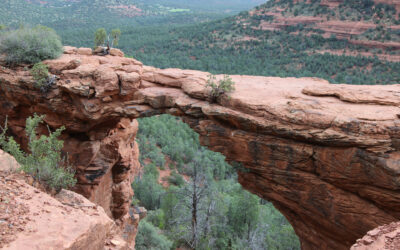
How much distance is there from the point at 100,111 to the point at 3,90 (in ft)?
13.8

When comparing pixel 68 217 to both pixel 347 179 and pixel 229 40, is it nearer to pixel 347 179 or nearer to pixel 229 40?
pixel 347 179

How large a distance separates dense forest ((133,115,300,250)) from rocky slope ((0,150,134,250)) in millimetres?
4838

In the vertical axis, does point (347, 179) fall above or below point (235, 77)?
below

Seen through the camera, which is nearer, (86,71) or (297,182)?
(297,182)

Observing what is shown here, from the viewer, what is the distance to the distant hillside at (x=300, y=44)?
111ft

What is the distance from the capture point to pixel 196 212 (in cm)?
1661

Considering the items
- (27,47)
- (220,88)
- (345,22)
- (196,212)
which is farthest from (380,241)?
(345,22)

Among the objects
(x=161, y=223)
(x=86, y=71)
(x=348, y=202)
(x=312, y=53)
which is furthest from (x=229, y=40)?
(x=348, y=202)

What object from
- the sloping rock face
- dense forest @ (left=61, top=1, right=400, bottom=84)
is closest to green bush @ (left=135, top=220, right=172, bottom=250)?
the sloping rock face

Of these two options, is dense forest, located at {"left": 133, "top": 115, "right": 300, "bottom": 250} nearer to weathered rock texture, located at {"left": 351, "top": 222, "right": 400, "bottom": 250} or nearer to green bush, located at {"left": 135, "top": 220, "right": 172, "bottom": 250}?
green bush, located at {"left": 135, "top": 220, "right": 172, "bottom": 250}

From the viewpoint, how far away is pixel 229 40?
154 ft

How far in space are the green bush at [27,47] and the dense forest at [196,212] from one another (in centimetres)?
820

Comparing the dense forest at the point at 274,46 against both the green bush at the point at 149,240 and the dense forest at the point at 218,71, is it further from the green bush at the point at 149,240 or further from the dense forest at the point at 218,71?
the green bush at the point at 149,240

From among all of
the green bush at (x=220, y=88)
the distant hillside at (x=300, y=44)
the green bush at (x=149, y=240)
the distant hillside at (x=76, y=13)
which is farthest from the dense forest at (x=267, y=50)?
the green bush at (x=220, y=88)
